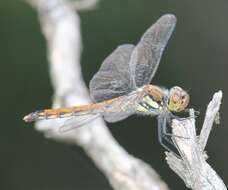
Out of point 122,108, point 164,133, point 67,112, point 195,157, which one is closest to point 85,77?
point 67,112

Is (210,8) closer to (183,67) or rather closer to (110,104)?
(183,67)

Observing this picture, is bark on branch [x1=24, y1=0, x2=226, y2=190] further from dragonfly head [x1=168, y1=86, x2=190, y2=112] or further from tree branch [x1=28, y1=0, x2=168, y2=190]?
dragonfly head [x1=168, y1=86, x2=190, y2=112]

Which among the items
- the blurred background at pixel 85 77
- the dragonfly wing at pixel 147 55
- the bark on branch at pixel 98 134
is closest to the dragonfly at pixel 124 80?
the dragonfly wing at pixel 147 55

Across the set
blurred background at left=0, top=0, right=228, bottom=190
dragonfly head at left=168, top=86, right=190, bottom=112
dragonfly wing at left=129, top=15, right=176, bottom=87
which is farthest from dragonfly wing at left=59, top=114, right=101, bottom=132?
blurred background at left=0, top=0, right=228, bottom=190

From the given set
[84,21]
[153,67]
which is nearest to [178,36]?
[84,21]

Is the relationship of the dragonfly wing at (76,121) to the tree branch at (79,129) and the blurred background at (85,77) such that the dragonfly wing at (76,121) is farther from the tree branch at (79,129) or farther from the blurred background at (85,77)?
the blurred background at (85,77)

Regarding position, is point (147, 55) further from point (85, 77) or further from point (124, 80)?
point (85, 77)

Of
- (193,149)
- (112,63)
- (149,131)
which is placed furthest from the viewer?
(149,131)

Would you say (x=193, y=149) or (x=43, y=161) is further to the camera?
(x=43, y=161)
